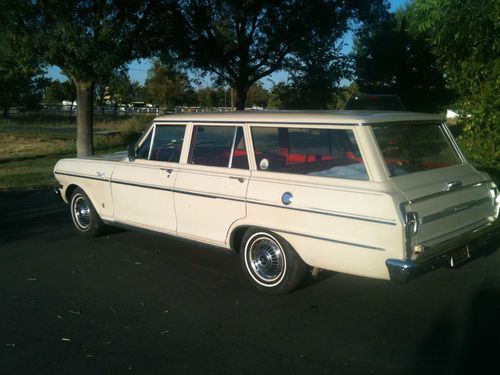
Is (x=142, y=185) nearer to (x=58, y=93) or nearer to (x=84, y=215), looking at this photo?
(x=84, y=215)

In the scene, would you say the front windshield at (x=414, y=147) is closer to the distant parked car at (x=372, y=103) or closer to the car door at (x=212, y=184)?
the car door at (x=212, y=184)

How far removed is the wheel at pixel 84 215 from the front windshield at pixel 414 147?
3846mm

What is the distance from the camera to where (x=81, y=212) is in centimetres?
721

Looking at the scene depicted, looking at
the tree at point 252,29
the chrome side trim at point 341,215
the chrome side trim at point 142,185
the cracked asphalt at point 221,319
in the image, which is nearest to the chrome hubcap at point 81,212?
the cracked asphalt at point 221,319

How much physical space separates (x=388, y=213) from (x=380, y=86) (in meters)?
20.5

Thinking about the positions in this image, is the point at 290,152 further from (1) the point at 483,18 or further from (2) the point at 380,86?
(2) the point at 380,86

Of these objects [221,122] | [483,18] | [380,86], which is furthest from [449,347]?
[380,86]

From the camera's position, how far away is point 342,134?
15.6 feet

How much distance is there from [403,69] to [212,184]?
19.0m

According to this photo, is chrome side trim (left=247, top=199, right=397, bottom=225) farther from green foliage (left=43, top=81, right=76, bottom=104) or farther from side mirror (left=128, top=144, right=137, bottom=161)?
green foliage (left=43, top=81, right=76, bottom=104)

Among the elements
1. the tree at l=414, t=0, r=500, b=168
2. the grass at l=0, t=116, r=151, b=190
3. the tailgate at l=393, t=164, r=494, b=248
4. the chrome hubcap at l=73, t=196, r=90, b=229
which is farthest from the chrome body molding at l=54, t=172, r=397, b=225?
the grass at l=0, t=116, r=151, b=190

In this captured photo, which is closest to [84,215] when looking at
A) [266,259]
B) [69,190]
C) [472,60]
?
[69,190]

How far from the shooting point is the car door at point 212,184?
5.20 meters

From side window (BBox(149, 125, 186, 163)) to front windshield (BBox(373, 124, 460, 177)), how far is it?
2.20 meters
